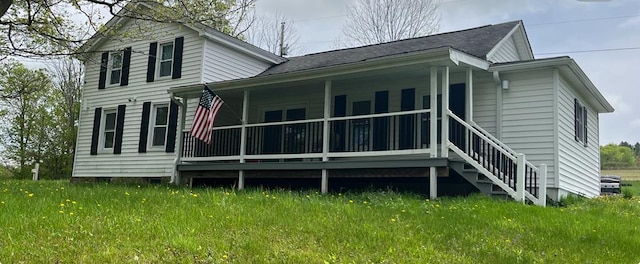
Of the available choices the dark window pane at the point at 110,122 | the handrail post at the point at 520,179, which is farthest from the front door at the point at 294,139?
the dark window pane at the point at 110,122

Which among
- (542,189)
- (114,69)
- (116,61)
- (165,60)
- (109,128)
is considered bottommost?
(542,189)

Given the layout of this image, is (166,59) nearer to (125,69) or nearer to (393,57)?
(125,69)

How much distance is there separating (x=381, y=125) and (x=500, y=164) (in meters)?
3.20

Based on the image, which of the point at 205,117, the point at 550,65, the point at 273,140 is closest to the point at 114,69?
the point at 205,117

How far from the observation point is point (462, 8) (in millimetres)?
23156

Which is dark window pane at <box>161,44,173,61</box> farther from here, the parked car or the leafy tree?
the leafy tree

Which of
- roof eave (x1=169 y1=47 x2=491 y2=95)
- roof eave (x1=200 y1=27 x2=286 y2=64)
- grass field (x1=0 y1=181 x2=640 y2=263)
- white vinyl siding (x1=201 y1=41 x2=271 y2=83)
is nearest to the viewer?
grass field (x1=0 y1=181 x2=640 y2=263)

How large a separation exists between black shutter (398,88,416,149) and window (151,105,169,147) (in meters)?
7.19

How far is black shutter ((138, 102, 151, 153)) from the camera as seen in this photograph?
52.3 feet

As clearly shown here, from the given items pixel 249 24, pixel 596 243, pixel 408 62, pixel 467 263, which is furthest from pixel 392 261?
pixel 249 24

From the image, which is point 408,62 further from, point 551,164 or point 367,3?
point 367,3

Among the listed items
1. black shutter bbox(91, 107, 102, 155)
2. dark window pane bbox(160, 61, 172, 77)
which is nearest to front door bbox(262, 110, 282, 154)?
dark window pane bbox(160, 61, 172, 77)

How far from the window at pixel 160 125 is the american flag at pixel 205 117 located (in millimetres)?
4238

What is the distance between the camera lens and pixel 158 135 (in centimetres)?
1593
